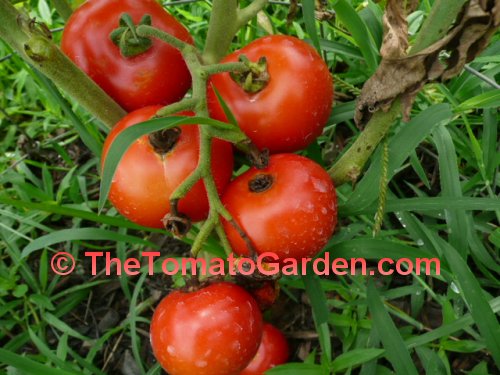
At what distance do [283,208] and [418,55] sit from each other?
12.2 inches

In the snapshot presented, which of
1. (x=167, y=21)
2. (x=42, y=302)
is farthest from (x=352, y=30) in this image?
(x=42, y=302)

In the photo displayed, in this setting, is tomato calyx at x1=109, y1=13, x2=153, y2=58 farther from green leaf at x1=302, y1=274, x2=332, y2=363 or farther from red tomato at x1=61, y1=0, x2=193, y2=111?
green leaf at x1=302, y1=274, x2=332, y2=363

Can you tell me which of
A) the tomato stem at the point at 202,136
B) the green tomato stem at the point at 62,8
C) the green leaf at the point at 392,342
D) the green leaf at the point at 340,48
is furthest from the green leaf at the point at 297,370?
the green tomato stem at the point at 62,8

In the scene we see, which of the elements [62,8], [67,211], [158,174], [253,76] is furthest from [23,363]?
[62,8]

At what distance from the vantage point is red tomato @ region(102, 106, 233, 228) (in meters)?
0.93

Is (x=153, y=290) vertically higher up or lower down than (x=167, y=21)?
lower down

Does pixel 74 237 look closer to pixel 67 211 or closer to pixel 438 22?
pixel 67 211

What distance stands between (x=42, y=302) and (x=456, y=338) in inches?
38.9

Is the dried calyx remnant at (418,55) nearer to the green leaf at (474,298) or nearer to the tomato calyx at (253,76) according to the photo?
the tomato calyx at (253,76)

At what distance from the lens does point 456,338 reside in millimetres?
1259

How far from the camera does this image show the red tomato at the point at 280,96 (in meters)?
0.95

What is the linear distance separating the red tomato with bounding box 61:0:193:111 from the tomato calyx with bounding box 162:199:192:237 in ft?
0.84

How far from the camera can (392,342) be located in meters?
1.04

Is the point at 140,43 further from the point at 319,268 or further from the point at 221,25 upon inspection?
the point at 319,268
